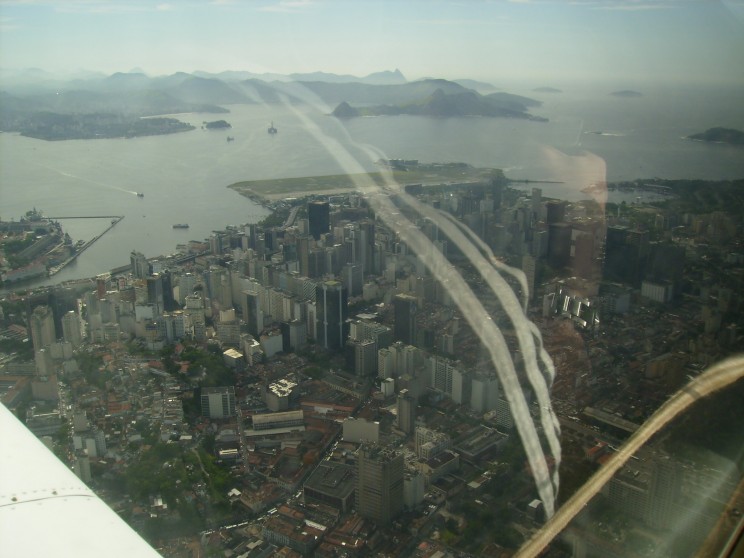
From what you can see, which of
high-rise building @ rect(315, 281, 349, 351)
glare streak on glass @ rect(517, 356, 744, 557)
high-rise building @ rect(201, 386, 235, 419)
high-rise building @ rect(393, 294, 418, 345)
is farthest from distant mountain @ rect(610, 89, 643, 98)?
high-rise building @ rect(201, 386, 235, 419)

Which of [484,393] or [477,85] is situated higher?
[477,85]

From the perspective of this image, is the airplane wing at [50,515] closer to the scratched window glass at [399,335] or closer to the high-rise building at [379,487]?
the scratched window glass at [399,335]

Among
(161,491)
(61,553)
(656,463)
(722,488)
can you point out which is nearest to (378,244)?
(161,491)

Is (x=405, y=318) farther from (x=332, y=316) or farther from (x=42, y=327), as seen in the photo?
(x=42, y=327)

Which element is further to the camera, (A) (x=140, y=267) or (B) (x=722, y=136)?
(A) (x=140, y=267)

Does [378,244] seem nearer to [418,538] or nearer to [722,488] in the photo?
[418,538]

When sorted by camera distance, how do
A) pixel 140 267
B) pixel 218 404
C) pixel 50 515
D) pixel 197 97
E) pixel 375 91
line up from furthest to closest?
pixel 197 97 < pixel 375 91 < pixel 140 267 < pixel 218 404 < pixel 50 515

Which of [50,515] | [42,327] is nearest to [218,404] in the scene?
[42,327]

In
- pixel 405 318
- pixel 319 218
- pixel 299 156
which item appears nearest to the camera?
pixel 405 318

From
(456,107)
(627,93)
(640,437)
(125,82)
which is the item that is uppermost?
(125,82)

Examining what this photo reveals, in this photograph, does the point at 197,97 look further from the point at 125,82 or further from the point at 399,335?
the point at 399,335
